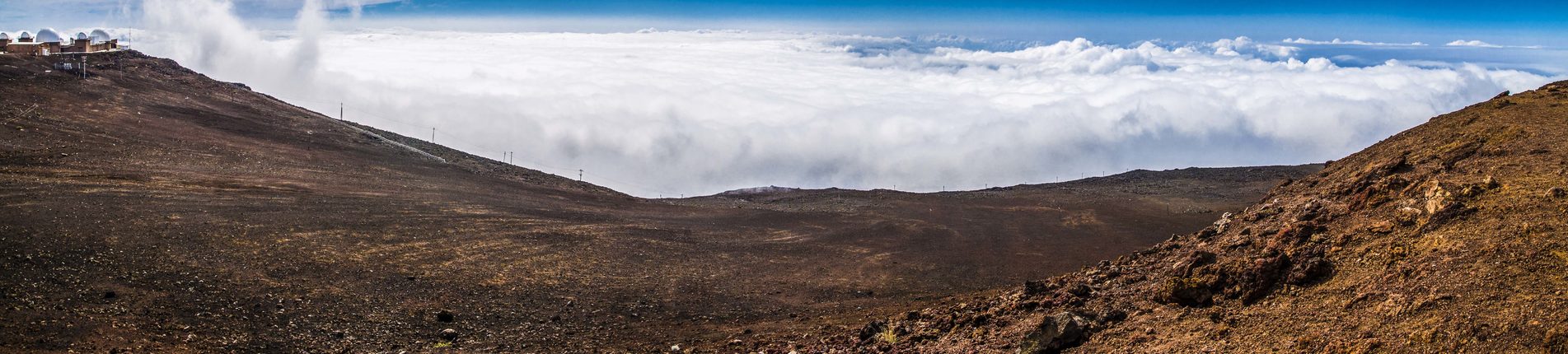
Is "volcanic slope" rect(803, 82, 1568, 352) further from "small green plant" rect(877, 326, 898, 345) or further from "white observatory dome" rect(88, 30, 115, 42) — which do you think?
"white observatory dome" rect(88, 30, 115, 42)

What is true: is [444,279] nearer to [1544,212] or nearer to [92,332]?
[92,332]

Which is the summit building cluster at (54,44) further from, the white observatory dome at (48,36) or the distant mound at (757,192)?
the distant mound at (757,192)

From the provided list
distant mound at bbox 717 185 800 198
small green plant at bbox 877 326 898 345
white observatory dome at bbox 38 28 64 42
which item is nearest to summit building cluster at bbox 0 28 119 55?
white observatory dome at bbox 38 28 64 42

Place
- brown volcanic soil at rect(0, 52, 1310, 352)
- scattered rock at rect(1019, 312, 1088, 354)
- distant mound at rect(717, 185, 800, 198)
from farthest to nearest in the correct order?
distant mound at rect(717, 185, 800, 198) < brown volcanic soil at rect(0, 52, 1310, 352) < scattered rock at rect(1019, 312, 1088, 354)

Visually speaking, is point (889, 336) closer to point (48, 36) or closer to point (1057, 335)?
point (1057, 335)

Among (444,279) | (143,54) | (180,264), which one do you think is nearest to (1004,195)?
(444,279)

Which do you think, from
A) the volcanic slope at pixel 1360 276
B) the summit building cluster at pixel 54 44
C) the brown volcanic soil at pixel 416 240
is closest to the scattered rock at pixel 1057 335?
the volcanic slope at pixel 1360 276
